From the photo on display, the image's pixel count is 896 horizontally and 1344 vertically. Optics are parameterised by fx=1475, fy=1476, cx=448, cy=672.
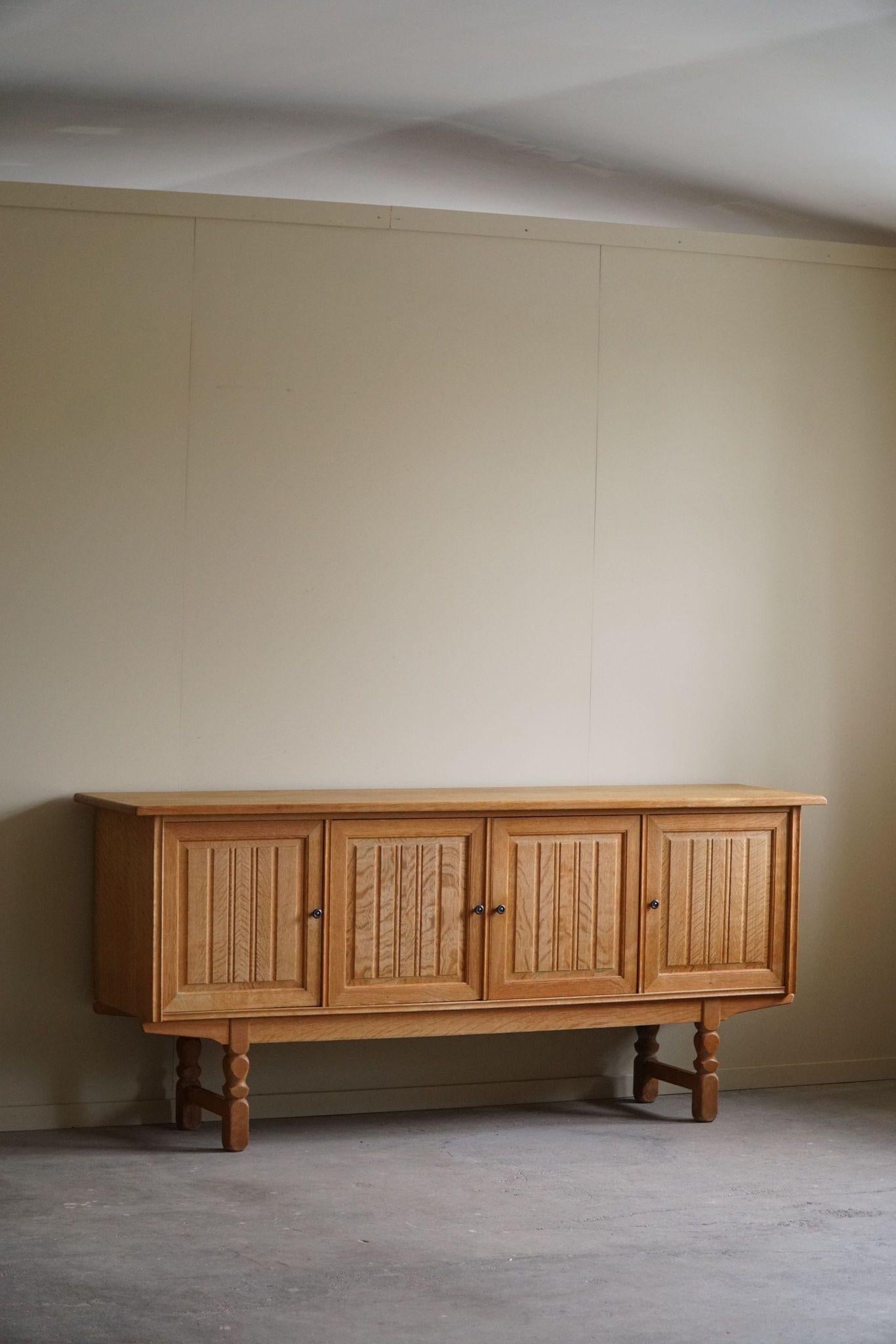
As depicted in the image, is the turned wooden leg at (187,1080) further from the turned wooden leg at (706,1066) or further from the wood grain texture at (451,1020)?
the turned wooden leg at (706,1066)

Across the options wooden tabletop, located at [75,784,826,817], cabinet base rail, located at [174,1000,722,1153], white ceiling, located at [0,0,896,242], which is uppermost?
white ceiling, located at [0,0,896,242]

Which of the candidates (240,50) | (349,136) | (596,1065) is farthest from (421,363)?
(596,1065)

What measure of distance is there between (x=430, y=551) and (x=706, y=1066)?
1.71m

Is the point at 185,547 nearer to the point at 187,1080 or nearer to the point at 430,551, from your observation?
the point at 430,551

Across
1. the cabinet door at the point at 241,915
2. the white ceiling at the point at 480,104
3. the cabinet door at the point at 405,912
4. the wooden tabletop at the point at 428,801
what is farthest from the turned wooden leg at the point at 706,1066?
the white ceiling at the point at 480,104

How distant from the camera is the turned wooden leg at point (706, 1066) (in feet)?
13.9

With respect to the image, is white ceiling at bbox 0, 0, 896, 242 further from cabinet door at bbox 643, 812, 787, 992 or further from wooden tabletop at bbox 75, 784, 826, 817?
cabinet door at bbox 643, 812, 787, 992

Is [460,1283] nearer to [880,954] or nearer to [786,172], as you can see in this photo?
[880,954]

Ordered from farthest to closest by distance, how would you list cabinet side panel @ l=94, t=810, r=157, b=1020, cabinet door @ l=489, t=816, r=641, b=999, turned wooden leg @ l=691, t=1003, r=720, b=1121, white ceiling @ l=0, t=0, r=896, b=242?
turned wooden leg @ l=691, t=1003, r=720, b=1121 < cabinet door @ l=489, t=816, r=641, b=999 < cabinet side panel @ l=94, t=810, r=157, b=1020 < white ceiling @ l=0, t=0, r=896, b=242

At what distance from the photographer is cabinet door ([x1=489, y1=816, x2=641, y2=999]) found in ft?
13.1

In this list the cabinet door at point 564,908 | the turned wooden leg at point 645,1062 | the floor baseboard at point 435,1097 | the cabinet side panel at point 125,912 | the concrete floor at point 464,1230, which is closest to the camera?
the concrete floor at point 464,1230

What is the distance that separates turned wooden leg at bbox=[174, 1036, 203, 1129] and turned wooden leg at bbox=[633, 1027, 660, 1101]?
1.33 m

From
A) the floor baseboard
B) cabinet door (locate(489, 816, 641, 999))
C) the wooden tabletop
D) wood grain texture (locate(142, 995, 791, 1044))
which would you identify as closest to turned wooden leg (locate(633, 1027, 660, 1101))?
the floor baseboard

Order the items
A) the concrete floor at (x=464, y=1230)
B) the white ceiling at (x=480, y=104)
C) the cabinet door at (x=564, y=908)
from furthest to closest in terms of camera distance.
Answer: the cabinet door at (x=564, y=908)
the white ceiling at (x=480, y=104)
the concrete floor at (x=464, y=1230)
